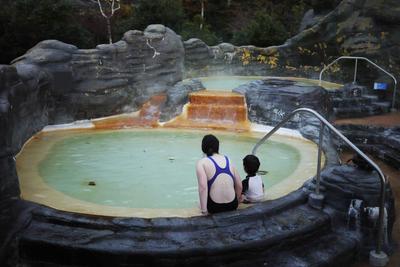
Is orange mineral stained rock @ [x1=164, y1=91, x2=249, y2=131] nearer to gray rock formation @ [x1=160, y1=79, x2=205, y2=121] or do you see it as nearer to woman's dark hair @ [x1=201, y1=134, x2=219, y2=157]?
gray rock formation @ [x1=160, y1=79, x2=205, y2=121]

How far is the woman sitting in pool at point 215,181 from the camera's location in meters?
3.84

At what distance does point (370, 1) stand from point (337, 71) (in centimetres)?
204

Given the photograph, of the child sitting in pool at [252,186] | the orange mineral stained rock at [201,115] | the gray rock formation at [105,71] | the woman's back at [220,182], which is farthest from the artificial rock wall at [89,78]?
the child sitting in pool at [252,186]

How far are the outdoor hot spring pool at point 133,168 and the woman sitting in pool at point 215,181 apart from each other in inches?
12.6

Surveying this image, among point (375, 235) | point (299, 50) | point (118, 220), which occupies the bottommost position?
point (375, 235)

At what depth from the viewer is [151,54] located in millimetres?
9594

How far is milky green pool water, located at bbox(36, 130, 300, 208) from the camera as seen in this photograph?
498cm

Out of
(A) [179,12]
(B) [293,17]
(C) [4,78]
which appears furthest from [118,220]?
(B) [293,17]

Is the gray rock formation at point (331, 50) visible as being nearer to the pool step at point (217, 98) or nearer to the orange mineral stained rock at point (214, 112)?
the pool step at point (217, 98)

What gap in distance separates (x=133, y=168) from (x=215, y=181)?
245cm

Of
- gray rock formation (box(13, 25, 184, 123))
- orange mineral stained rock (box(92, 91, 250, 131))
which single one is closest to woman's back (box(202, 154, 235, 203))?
gray rock formation (box(13, 25, 184, 123))

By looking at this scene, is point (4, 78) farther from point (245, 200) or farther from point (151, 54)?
point (151, 54)

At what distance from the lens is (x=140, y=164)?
6.25 metres

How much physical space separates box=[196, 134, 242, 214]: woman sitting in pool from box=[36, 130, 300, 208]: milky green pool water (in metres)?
0.73
